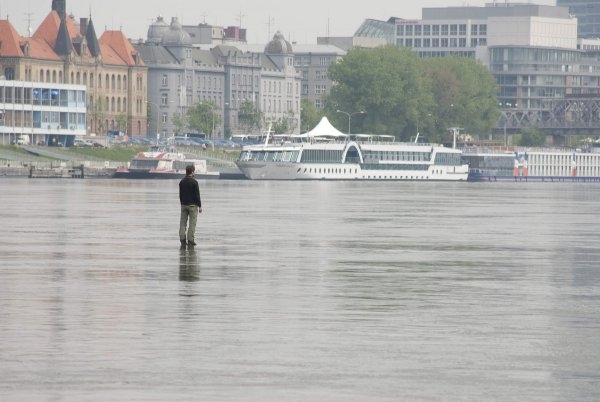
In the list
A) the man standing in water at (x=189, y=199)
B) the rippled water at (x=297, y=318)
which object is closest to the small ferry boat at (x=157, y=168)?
the rippled water at (x=297, y=318)

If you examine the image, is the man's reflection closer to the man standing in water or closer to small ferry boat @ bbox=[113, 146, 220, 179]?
the man standing in water

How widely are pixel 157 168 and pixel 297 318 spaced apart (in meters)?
163

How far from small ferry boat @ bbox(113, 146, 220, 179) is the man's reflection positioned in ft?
471

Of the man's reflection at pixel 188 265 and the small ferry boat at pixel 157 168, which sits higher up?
the man's reflection at pixel 188 265

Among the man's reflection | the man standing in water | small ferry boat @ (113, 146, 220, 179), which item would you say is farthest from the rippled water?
small ferry boat @ (113, 146, 220, 179)

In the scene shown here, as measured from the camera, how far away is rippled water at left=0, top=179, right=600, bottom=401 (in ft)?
58.3

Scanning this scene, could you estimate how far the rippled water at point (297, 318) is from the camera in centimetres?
1778

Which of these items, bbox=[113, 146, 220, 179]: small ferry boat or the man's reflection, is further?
bbox=[113, 146, 220, 179]: small ferry boat

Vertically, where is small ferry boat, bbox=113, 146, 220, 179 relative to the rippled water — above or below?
below

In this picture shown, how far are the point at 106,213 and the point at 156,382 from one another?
48.3 meters

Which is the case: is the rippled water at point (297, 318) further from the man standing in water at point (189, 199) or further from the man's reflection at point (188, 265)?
the man standing in water at point (189, 199)

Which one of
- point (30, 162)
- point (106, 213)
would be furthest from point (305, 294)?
point (30, 162)

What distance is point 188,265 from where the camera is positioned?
113ft

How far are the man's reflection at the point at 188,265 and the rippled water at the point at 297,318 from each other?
68 mm
